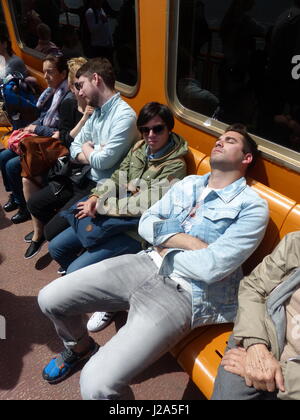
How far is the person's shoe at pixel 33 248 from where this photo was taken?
2.89 metres

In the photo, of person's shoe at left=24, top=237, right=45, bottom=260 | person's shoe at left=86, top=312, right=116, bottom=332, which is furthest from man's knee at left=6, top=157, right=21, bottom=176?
person's shoe at left=86, top=312, right=116, bottom=332

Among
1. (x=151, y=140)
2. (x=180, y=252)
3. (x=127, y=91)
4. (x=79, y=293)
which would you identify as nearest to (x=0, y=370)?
(x=79, y=293)

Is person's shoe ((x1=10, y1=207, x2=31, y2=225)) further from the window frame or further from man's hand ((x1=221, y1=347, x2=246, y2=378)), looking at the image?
man's hand ((x1=221, y1=347, x2=246, y2=378))

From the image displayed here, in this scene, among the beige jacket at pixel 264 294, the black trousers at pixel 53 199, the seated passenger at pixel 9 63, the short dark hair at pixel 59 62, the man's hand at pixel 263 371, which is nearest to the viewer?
the man's hand at pixel 263 371

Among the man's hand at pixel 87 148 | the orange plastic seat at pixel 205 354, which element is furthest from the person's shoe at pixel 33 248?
the orange plastic seat at pixel 205 354

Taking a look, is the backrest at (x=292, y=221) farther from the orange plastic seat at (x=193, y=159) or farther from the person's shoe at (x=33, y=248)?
the person's shoe at (x=33, y=248)

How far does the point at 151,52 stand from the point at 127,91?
1.64ft

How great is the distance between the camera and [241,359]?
1413 millimetres

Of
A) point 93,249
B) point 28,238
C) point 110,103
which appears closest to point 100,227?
point 93,249

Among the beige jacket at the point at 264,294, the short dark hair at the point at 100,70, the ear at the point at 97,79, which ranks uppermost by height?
the short dark hair at the point at 100,70

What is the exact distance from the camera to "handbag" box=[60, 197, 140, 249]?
2.10 m

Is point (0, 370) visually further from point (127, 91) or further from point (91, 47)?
point (91, 47)

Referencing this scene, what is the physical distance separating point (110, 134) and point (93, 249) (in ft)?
2.75

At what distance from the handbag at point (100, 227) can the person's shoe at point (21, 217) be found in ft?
4.71
